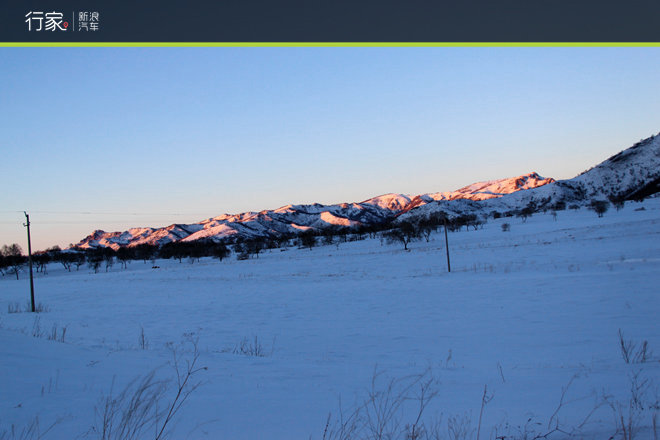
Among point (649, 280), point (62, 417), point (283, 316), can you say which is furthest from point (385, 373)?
point (649, 280)

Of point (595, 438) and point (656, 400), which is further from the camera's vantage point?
point (656, 400)

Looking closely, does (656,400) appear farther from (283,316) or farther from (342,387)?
(283,316)

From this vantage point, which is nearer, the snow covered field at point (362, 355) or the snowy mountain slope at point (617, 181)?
the snow covered field at point (362, 355)

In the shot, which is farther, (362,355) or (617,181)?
(617,181)

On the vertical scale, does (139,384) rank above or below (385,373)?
above

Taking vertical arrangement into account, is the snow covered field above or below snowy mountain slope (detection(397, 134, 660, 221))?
below

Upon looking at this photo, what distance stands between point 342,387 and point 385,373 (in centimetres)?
147

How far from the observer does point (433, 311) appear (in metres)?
15.7

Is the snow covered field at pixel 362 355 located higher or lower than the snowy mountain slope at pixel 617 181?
lower

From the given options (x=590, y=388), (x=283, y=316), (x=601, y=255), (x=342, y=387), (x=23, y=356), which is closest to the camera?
(x=590, y=388)

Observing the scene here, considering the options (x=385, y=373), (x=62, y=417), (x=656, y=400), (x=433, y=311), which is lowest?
(x=433, y=311)

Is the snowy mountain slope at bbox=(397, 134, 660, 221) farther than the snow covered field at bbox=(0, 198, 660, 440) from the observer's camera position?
Yes

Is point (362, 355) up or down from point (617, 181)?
down

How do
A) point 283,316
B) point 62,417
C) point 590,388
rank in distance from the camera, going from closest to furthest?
point 62,417 → point 590,388 → point 283,316
